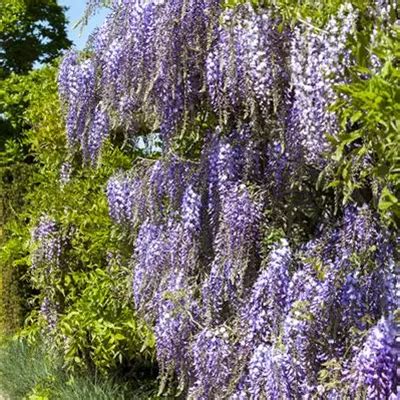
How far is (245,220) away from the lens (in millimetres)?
3260

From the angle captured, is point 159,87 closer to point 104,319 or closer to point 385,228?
point 385,228

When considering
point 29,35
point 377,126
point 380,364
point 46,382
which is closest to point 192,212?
point 380,364

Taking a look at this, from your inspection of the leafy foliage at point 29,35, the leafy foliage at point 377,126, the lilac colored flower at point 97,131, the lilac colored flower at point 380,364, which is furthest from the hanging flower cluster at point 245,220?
the leafy foliage at point 29,35

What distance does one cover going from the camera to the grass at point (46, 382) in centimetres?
516

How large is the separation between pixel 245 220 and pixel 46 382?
122 inches

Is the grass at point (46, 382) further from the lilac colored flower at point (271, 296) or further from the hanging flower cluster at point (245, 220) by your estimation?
the lilac colored flower at point (271, 296)

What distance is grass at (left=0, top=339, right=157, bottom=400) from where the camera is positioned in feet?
16.9

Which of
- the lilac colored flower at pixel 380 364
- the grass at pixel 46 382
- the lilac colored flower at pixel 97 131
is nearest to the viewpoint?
the lilac colored flower at pixel 380 364

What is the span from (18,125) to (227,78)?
28.5ft

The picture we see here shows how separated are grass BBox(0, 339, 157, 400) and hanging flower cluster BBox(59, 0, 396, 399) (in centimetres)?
139

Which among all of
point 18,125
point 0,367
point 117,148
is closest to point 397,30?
point 117,148

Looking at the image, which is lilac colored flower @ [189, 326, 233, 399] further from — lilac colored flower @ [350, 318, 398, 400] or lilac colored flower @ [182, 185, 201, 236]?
lilac colored flower @ [350, 318, 398, 400]

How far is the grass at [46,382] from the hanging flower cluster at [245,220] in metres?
1.39

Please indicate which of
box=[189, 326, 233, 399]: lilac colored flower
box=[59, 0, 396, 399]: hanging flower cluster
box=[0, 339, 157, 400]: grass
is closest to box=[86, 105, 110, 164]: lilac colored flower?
box=[59, 0, 396, 399]: hanging flower cluster
